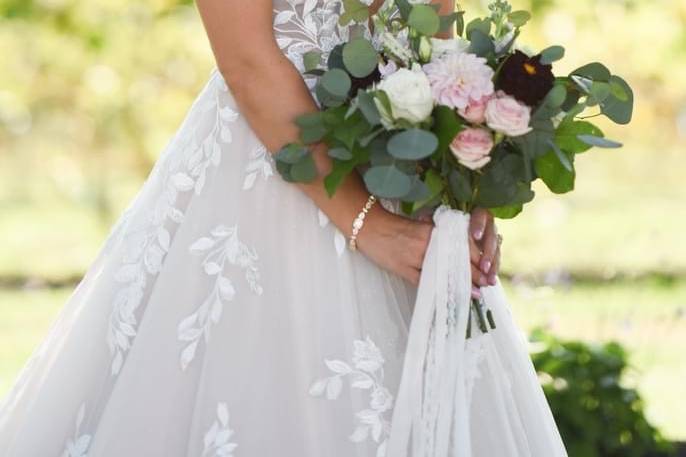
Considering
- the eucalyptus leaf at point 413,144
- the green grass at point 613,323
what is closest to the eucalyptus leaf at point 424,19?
the eucalyptus leaf at point 413,144

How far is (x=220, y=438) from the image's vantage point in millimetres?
2361

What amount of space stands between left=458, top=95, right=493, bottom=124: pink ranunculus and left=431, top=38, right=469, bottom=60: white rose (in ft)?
0.45

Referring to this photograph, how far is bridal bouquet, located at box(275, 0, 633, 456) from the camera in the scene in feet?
7.41

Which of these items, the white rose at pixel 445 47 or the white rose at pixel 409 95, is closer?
the white rose at pixel 409 95

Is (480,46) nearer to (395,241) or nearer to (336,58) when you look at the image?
(336,58)

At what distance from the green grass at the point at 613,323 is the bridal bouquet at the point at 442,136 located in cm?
364

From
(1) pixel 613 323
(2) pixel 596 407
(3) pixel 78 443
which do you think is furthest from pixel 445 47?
(1) pixel 613 323

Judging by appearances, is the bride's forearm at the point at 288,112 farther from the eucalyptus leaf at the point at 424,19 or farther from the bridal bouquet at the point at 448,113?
the eucalyptus leaf at the point at 424,19

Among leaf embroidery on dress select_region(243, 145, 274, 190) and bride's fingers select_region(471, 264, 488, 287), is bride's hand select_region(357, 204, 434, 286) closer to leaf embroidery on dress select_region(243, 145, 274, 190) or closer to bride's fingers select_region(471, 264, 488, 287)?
bride's fingers select_region(471, 264, 488, 287)

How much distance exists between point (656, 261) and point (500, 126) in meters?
7.67

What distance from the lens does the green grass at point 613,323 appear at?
6520 millimetres

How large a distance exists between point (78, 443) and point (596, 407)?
2.36 meters

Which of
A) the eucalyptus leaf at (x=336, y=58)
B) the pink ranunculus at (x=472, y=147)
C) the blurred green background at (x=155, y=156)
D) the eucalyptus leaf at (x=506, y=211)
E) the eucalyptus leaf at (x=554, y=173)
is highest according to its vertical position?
the blurred green background at (x=155, y=156)

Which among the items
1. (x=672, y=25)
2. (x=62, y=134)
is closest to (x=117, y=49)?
(x=62, y=134)
